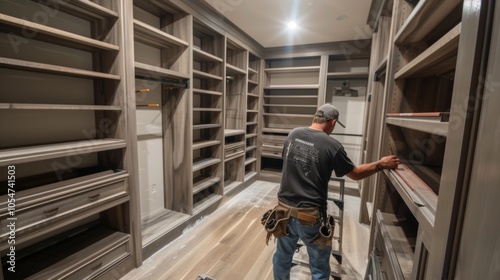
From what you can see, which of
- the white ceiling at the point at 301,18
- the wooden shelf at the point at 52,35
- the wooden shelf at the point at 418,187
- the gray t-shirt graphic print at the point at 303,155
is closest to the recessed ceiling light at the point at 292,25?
the white ceiling at the point at 301,18

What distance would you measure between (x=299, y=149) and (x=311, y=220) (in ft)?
1.60

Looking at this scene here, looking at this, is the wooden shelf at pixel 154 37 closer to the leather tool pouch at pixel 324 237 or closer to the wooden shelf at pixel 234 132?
the wooden shelf at pixel 234 132

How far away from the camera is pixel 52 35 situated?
1.34 meters

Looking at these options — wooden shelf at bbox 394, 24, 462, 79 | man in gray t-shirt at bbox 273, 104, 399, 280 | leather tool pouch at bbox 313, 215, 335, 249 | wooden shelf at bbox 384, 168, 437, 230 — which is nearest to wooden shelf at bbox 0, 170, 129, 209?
man in gray t-shirt at bbox 273, 104, 399, 280

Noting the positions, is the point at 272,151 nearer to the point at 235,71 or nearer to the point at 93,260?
the point at 235,71

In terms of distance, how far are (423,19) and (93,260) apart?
260 centimetres

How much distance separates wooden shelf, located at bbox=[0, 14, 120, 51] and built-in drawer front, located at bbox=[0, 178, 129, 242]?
1010 millimetres

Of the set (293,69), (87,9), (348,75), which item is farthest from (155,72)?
(348,75)

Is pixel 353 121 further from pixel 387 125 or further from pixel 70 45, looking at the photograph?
pixel 70 45

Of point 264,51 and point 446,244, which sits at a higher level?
point 264,51

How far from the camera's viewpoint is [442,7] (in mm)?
952

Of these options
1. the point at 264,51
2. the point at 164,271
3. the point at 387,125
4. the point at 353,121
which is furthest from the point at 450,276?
the point at 264,51

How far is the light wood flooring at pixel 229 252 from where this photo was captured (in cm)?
196

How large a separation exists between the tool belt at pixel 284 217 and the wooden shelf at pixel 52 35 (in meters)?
1.73
